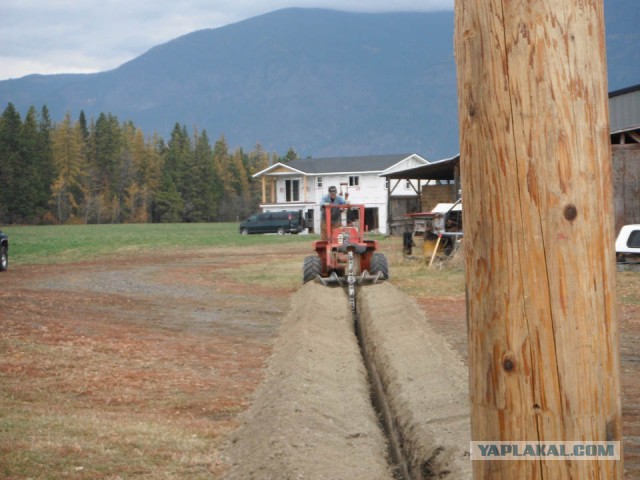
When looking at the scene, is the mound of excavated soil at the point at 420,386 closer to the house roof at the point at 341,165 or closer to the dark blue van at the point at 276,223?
the dark blue van at the point at 276,223

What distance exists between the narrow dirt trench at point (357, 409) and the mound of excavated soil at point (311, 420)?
1cm

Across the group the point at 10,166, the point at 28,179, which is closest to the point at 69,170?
the point at 28,179

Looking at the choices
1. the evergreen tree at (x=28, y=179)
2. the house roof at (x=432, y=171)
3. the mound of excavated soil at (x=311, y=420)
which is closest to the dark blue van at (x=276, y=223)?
the house roof at (x=432, y=171)

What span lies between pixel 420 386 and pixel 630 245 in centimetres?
1295

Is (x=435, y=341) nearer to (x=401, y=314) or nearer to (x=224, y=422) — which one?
(x=401, y=314)

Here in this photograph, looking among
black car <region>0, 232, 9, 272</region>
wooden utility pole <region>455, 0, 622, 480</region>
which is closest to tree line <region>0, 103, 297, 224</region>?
black car <region>0, 232, 9, 272</region>

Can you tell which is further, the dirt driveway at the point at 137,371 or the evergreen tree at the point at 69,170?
the evergreen tree at the point at 69,170

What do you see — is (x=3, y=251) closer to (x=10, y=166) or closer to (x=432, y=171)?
(x=432, y=171)

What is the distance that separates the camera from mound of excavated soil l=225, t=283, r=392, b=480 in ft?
19.7

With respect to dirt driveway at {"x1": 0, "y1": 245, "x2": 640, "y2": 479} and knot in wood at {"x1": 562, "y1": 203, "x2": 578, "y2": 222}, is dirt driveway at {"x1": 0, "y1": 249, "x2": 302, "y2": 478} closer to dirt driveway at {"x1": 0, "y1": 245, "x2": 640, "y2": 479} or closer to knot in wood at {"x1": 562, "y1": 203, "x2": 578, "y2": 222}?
dirt driveway at {"x1": 0, "y1": 245, "x2": 640, "y2": 479}

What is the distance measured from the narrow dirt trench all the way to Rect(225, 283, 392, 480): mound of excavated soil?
1 centimetres

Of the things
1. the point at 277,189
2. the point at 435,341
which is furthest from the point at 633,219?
the point at 277,189

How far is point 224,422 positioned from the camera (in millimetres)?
7508

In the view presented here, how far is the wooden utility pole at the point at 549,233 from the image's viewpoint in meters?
2.06
